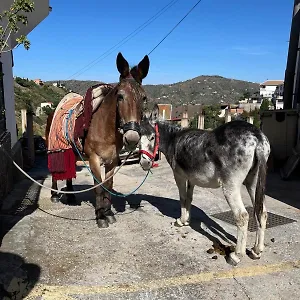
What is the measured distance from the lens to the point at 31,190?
23.6ft

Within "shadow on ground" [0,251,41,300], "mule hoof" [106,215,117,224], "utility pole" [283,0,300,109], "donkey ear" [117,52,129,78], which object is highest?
"utility pole" [283,0,300,109]

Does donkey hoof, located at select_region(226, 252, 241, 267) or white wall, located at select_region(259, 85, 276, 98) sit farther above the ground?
white wall, located at select_region(259, 85, 276, 98)

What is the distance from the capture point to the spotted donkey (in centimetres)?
379

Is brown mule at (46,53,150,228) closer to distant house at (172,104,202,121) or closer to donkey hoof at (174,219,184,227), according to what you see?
donkey hoof at (174,219,184,227)

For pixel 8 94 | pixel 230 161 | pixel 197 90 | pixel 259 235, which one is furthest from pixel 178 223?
pixel 197 90

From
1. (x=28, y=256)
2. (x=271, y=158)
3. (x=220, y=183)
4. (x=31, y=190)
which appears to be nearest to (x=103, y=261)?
(x=28, y=256)

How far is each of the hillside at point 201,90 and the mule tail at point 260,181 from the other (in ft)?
247

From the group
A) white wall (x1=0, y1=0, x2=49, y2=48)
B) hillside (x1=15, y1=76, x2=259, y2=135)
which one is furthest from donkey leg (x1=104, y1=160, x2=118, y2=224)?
hillside (x1=15, y1=76, x2=259, y2=135)

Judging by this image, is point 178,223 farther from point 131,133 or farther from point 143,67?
point 143,67

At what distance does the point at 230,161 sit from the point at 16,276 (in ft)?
9.16

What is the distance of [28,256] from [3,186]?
247cm

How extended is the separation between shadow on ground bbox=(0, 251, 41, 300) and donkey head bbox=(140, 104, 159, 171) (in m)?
1.95

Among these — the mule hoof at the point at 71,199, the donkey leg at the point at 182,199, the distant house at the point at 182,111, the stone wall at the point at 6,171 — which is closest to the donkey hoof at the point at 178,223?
the donkey leg at the point at 182,199

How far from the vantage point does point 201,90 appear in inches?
3775
